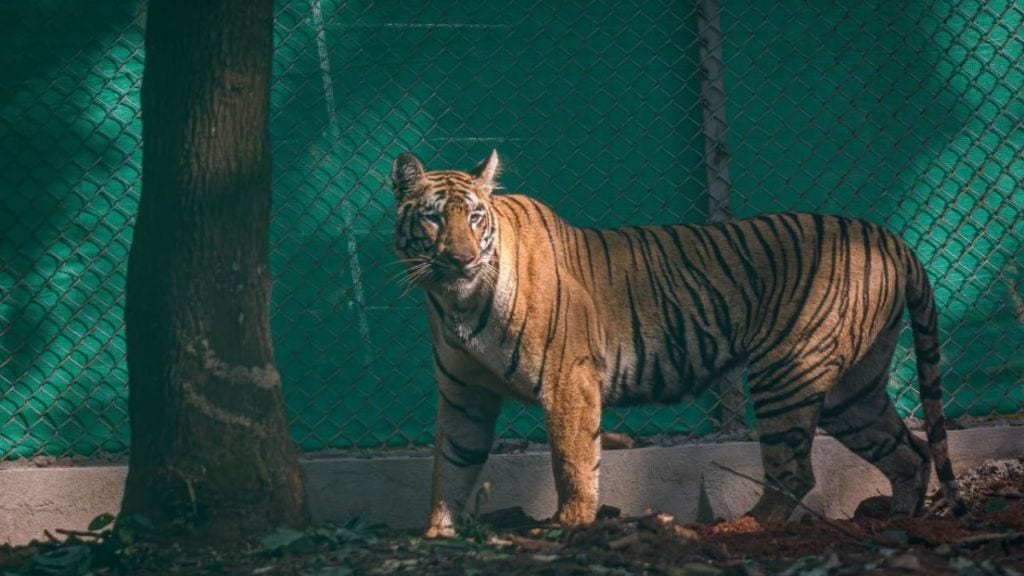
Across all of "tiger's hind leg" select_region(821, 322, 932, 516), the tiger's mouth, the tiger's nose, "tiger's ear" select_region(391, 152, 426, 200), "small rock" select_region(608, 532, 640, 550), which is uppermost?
"tiger's ear" select_region(391, 152, 426, 200)

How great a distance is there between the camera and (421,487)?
584 centimetres

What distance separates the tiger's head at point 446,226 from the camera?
4977mm

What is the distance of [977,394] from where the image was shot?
6324 mm

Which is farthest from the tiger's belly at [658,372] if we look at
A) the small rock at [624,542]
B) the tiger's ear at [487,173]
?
the small rock at [624,542]

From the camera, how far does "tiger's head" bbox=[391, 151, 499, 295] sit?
498cm

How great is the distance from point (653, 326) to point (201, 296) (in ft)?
6.20

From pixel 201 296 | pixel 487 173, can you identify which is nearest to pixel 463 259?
pixel 487 173

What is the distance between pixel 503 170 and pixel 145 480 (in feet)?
7.45

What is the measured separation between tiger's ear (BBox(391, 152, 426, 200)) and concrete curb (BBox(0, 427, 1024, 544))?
1.31m

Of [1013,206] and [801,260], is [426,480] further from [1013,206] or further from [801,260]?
[1013,206]

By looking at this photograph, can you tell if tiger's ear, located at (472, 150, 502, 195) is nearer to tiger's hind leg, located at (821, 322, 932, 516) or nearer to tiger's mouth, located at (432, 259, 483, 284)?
tiger's mouth, located at (432, 259, 483, 284)

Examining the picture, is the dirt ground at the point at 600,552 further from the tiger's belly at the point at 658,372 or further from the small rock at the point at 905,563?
the tiger's belly at the point at 658,372

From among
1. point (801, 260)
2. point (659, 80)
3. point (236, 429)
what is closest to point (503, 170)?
point (659, 80)

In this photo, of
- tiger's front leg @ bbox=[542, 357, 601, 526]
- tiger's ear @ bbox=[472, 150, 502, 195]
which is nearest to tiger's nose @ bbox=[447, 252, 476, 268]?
tiger's ear @ bbox=[472, 150, 502, 195]
